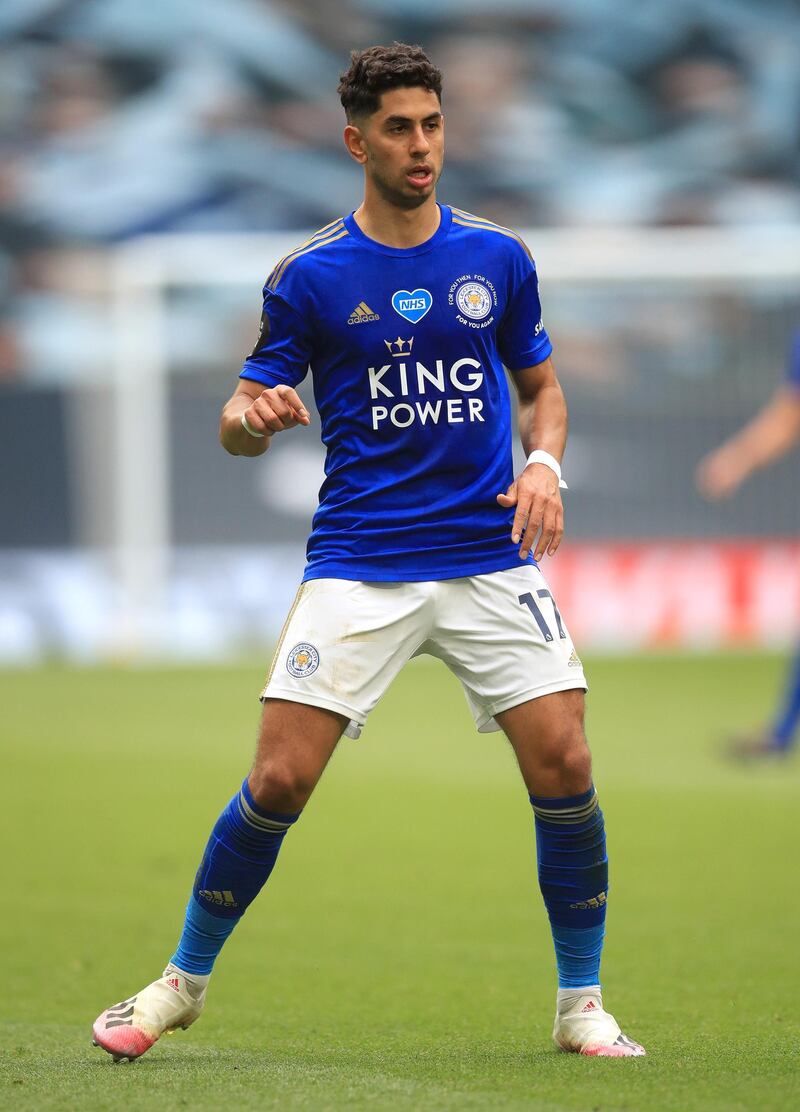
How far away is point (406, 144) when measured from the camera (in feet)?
13.7

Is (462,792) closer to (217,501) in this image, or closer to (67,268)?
(217,501)

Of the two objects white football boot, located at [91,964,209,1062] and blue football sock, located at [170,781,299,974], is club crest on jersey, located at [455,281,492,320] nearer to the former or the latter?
blue football sock, located at [170,781,299,974]

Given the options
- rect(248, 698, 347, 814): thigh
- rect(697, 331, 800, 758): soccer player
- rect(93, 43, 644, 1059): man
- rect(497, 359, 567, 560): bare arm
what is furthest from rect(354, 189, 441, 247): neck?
rect(697, 331, 800, 758): soccer player

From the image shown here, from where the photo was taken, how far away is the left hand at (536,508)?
13.7 ft

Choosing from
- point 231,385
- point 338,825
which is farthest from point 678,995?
point 231,385

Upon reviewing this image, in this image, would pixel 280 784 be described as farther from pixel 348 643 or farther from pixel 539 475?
pixel 539 475

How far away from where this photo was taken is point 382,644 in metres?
4.21

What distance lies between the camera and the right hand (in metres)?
4.03

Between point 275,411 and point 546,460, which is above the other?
point 275,411

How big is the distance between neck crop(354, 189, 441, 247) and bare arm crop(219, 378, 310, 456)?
1.49 feet

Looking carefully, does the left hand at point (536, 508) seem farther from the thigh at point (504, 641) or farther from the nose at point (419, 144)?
the nose at point (419, 144)

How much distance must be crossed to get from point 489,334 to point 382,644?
78cm

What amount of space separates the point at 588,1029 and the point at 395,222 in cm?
196

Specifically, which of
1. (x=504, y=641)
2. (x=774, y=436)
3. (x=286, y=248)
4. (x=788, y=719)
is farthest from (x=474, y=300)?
(x=286, y=248)
